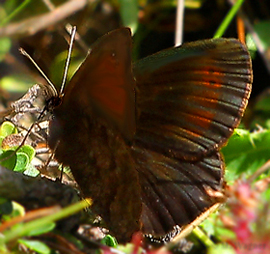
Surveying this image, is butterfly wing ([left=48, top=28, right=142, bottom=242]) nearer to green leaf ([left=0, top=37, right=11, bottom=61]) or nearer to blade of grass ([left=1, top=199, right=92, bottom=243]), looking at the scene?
blade of grass ([left=1, top=199, right=92, bottom=243])

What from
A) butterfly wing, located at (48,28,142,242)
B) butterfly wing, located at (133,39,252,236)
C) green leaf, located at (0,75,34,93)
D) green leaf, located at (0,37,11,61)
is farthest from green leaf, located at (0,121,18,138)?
green leaf, located at (0,37,11,61)

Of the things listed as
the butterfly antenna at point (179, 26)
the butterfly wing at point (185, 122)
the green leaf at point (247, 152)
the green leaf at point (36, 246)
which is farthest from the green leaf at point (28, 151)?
the butterfly antenna at point (179, 26)

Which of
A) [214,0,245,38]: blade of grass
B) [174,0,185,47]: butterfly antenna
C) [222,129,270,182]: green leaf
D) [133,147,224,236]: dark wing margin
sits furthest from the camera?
[174,0,185,47]: butterfly antenna

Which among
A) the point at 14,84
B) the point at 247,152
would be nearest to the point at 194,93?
the point at 247,152

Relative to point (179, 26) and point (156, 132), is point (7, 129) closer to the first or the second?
point (156, 132)

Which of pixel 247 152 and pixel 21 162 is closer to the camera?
pixel 21 162

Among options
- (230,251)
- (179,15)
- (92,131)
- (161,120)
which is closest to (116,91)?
(92,131)
